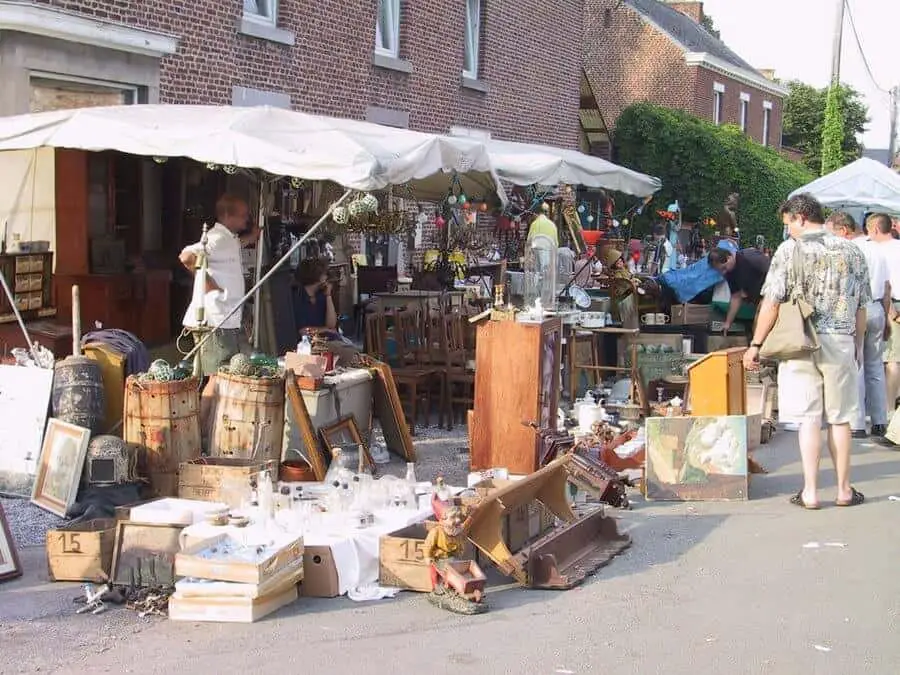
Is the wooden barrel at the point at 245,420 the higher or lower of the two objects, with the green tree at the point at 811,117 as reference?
lower

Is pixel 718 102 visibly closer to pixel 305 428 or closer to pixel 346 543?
pixel 305 428

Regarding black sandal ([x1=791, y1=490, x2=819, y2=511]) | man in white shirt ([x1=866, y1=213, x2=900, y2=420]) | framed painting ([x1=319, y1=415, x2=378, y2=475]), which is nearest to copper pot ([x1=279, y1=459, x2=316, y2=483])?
framed painting ([x1=319, y1=415, x2=378, y2=475])

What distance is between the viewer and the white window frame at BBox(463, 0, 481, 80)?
1991 centimetres

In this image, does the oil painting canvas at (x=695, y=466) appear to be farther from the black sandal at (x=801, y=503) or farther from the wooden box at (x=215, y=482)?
the wooden box at (x=215, y=482)

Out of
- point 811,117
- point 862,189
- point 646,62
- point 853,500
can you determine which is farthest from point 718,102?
point 853,500

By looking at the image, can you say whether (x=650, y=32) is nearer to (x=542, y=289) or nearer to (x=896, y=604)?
(x=542, y=289)

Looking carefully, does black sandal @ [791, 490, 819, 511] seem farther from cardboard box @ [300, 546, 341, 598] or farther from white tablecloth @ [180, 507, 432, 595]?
cardboard box @ [300, 546, 341, 598]

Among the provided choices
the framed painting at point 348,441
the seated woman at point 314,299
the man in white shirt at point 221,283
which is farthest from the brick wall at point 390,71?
the framed painting at point 348,441

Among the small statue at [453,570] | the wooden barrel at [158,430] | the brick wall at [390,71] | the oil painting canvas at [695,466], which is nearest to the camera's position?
the small statue at [453,570]

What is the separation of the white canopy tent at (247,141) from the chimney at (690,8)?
119ft

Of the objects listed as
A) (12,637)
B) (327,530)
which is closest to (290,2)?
(327,530)

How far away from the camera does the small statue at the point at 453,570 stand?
5.75 metres

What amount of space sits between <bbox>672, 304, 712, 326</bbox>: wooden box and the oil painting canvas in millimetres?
5195

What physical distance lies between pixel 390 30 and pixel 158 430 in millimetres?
11104
